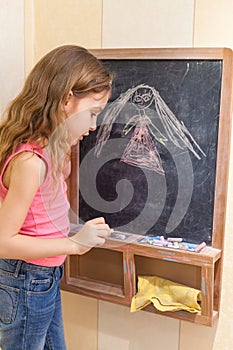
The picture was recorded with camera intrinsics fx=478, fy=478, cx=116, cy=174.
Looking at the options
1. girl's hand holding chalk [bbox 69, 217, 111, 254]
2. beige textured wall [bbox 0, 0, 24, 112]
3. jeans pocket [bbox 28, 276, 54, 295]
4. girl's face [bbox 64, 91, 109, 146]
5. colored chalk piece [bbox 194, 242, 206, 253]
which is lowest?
jeans pocket [bbox 28, 276, 54, 295]

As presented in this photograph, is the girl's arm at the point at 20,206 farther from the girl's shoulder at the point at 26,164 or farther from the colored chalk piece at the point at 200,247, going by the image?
the colored chalk piece at the point at 200,247

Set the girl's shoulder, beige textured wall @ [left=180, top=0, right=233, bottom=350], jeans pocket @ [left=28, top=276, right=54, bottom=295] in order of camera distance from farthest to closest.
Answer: beige textured wall @ [left=180, top=0, right=233, bottom=350] → jeans pocket @ [left=28, top=276, right=54, bottom=295] → the girl's shoulder

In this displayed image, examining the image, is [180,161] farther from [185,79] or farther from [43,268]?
[43,268]

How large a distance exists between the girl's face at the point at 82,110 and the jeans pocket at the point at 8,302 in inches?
14.2

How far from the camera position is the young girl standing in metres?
0.95

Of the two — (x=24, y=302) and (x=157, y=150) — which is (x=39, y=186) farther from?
(x=157, y=150)

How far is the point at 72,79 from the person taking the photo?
38.4 inches

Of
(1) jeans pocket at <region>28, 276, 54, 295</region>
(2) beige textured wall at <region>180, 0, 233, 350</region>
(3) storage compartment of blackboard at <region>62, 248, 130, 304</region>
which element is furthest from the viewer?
(3) storage compartment of blackboard at <region>62, 248, 130, 304</region>

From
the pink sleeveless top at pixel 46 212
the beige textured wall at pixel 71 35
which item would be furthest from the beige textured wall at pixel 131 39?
the pink sleeveless top at pixel 46 212

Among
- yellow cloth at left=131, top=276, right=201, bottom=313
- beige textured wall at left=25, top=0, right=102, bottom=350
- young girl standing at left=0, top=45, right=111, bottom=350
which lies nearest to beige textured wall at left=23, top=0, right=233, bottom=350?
beige textured wall at left=25, top=0, right=102, bottom=350

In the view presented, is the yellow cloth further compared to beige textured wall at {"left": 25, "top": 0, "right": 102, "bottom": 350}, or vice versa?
beige textured wall at {"left": 25, "top": 0, "right": 102, "bottom": 350}

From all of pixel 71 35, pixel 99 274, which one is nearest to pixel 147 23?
pixel 71 35

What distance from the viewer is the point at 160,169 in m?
1.26

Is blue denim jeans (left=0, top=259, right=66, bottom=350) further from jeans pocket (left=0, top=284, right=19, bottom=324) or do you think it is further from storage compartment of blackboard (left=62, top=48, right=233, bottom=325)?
storage compartment of blackboard (left=62, top=48, right=233, bottom=325)
